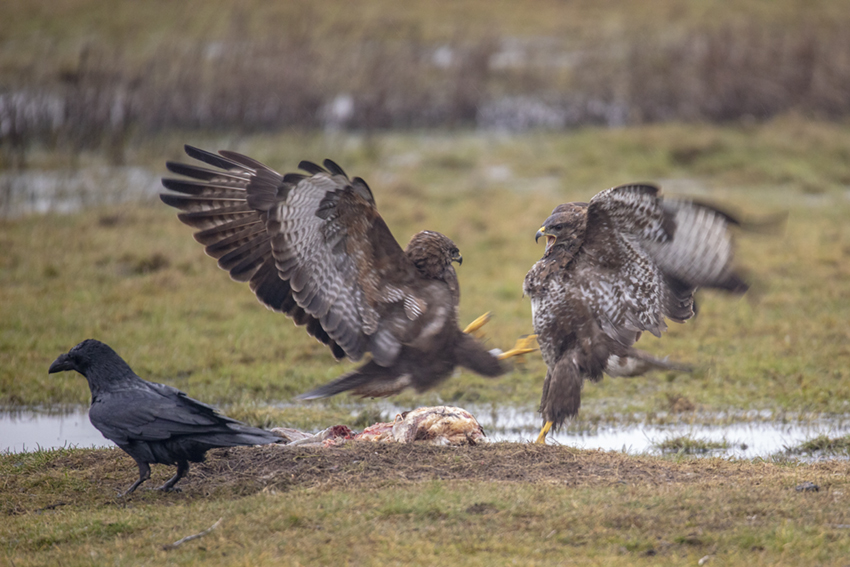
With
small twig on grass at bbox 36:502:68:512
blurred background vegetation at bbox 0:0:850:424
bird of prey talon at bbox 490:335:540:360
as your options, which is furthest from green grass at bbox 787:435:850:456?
small twig on grass at bbox 36:502:68:512

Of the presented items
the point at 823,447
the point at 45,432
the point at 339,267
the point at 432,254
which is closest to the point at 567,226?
the point at 432,254

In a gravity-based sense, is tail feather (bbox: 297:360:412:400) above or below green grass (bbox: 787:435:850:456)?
above

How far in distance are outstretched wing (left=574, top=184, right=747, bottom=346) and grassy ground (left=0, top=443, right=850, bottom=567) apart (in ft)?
3.48

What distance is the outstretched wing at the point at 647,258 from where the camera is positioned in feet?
18.7

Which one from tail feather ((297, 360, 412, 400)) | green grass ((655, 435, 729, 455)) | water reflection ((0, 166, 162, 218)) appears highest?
water reflection ((0, 166, 162, 218))

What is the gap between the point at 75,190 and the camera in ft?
49.8

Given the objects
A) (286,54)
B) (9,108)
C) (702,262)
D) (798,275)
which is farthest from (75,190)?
(702,262)

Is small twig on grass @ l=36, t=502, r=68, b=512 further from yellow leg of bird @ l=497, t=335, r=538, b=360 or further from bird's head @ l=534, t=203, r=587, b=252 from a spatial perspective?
bird's head @ l=534, t=203, r=587, b=252

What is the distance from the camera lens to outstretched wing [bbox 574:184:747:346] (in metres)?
5.70

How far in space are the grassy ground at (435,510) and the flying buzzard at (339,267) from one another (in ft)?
2.37

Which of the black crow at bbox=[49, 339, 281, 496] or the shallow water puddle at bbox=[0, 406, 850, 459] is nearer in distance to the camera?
the black crow at bbox=[49, 339, 281, 496]

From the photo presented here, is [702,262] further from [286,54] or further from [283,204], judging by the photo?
[286,54]

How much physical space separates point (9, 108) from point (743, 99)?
45.2ft

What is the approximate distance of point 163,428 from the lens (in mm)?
5082
